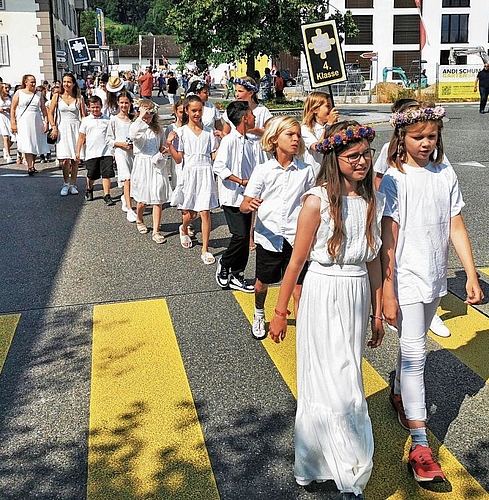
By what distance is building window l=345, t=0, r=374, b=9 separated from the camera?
64562mm

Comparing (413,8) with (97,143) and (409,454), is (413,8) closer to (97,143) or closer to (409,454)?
(97,143)

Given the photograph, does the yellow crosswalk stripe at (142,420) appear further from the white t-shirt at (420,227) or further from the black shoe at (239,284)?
the white t-shirt at (420,227)

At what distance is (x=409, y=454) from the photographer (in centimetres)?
362

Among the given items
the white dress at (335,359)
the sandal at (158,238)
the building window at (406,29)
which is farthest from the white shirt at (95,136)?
the building window at (406,29)

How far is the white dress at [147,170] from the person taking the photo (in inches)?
342

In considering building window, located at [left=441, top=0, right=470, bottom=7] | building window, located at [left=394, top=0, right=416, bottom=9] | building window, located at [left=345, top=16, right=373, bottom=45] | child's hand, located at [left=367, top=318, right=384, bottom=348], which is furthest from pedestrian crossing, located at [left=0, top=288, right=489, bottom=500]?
building window, located at [left=441, top=0, right=470, bottom=7]

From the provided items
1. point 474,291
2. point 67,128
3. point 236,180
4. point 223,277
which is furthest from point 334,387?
point 67,128

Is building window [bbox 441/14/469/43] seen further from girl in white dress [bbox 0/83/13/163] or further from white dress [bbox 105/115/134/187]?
white dress [bbox 105/115/134/187]

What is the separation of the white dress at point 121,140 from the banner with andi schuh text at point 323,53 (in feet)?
9.27

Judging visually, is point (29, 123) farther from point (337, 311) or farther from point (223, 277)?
point (337, 311)

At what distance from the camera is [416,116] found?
3.67 meters

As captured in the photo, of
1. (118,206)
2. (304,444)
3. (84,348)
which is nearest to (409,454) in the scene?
(304,444)

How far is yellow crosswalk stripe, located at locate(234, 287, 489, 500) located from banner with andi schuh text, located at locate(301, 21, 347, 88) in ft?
19.5

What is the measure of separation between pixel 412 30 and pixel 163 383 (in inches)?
2645
